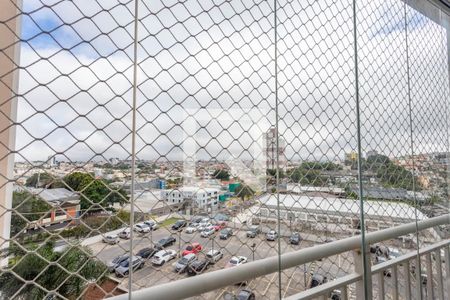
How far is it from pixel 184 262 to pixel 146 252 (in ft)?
0.32

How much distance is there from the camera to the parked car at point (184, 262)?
632mm

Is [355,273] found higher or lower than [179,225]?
lower

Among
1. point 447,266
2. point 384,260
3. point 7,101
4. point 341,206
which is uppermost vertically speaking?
point 7,101

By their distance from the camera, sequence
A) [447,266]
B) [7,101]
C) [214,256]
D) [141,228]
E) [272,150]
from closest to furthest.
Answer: [7,101] < [141,228] < [214,256] < [272,150] < [447,266]

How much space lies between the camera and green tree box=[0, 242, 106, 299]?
473mm

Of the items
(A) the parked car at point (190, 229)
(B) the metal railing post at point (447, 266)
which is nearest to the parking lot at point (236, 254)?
(A) the parked car at point (190, 229)

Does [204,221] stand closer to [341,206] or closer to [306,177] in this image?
[306,177]

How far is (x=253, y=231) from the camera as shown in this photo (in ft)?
2.47

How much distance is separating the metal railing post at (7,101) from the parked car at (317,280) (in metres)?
0.78

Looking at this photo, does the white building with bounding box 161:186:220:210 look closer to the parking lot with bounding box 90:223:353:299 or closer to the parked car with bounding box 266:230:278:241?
the parking lot with bounding box 90:223:353:299

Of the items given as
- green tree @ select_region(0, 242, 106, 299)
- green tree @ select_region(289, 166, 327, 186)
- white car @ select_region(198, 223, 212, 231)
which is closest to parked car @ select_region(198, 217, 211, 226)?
white car @ select_region(198, 223, 212, 231)

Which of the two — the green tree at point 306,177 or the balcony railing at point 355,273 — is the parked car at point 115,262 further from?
the green tree at point 306,177

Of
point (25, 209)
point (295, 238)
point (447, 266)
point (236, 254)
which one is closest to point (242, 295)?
point (236, 254)

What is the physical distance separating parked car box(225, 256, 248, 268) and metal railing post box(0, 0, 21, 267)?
1.48ft
